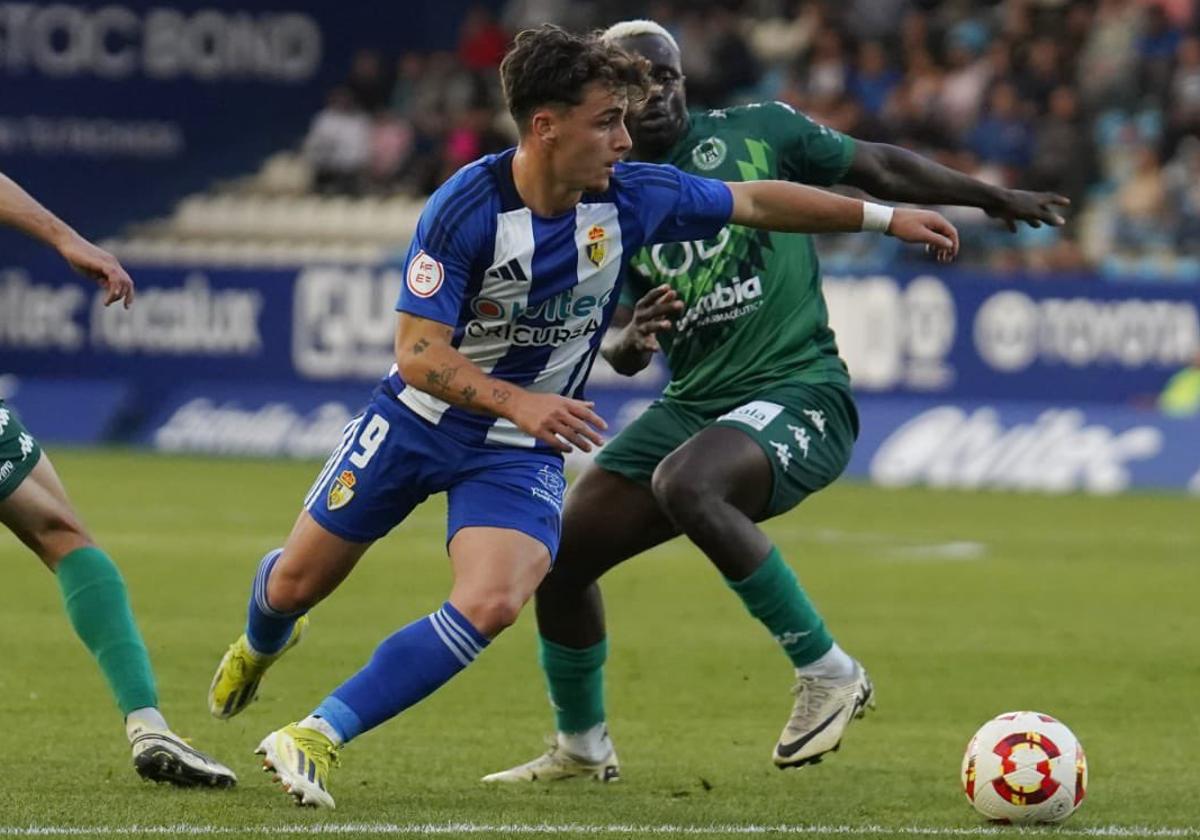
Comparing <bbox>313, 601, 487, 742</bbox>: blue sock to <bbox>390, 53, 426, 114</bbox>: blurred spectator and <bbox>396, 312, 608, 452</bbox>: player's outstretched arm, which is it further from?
<bbox>390, 53, 426, 114</bbox>: blurred spectator

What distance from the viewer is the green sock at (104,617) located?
6.90m

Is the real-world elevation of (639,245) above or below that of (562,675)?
above

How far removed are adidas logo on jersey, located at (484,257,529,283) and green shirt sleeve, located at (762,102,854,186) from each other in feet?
5.23

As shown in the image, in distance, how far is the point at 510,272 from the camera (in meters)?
6.49

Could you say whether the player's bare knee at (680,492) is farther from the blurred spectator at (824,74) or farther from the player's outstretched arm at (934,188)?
the blurred spectator at (824,74)

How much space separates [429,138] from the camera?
85.0 ft

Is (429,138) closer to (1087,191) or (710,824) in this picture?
(1087,191)

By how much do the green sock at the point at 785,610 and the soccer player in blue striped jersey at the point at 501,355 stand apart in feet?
2.89

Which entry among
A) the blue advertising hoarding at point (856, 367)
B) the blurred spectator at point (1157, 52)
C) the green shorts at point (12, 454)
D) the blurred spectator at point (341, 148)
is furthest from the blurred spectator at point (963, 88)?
the green shorts at point (12, 454)

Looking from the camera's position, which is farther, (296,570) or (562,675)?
(562,675)

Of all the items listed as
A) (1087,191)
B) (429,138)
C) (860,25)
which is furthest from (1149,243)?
(429,138)

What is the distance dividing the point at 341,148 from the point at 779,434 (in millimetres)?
18969

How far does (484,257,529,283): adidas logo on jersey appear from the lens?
6.48 metres

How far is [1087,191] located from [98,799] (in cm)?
1613
